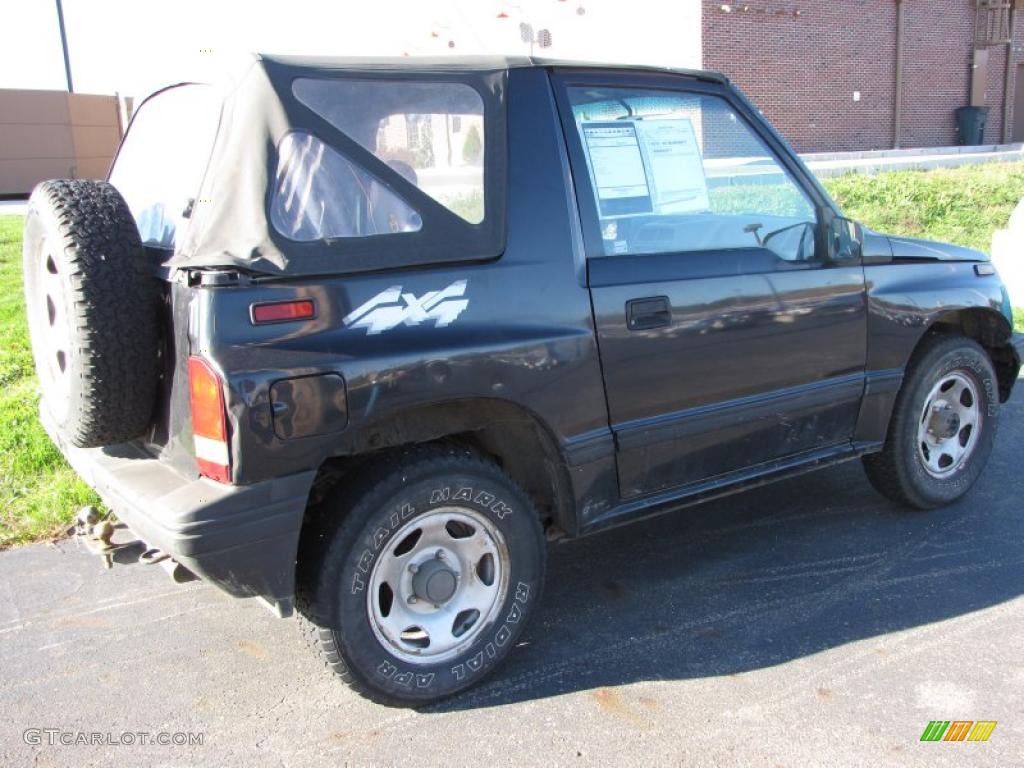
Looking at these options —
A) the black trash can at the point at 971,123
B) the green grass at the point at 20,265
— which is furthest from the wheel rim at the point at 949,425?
the black trash can at the point at 971,123

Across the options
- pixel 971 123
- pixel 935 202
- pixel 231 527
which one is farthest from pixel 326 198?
pixel 971 123

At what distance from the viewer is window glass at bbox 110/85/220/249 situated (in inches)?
117

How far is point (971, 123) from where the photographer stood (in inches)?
1050

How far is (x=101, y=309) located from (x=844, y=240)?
2.84 metres

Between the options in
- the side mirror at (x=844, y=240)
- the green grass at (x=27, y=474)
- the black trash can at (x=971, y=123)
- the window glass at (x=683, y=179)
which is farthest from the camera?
the black trash can at (x=971, y=123)

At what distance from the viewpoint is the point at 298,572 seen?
2.89 meters

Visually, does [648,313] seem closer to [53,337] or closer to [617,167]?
[617,167]

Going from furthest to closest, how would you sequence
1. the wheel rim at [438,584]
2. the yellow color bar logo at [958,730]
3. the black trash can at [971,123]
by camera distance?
1. the black trash can at [971,123]
2. the wheel rim at [438,584]
3. the yellow color bar logo at [958,730]

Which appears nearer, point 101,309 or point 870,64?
point 101,309

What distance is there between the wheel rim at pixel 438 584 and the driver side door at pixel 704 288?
0.59 meters

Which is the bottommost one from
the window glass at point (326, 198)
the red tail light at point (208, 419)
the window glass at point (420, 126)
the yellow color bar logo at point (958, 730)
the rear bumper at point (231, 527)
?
the yellow color bar logo at point (958, 730)

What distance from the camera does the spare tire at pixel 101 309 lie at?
104 inches

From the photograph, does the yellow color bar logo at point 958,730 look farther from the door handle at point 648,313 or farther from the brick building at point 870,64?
the brick building at point 870,64

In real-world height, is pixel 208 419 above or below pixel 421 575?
above
